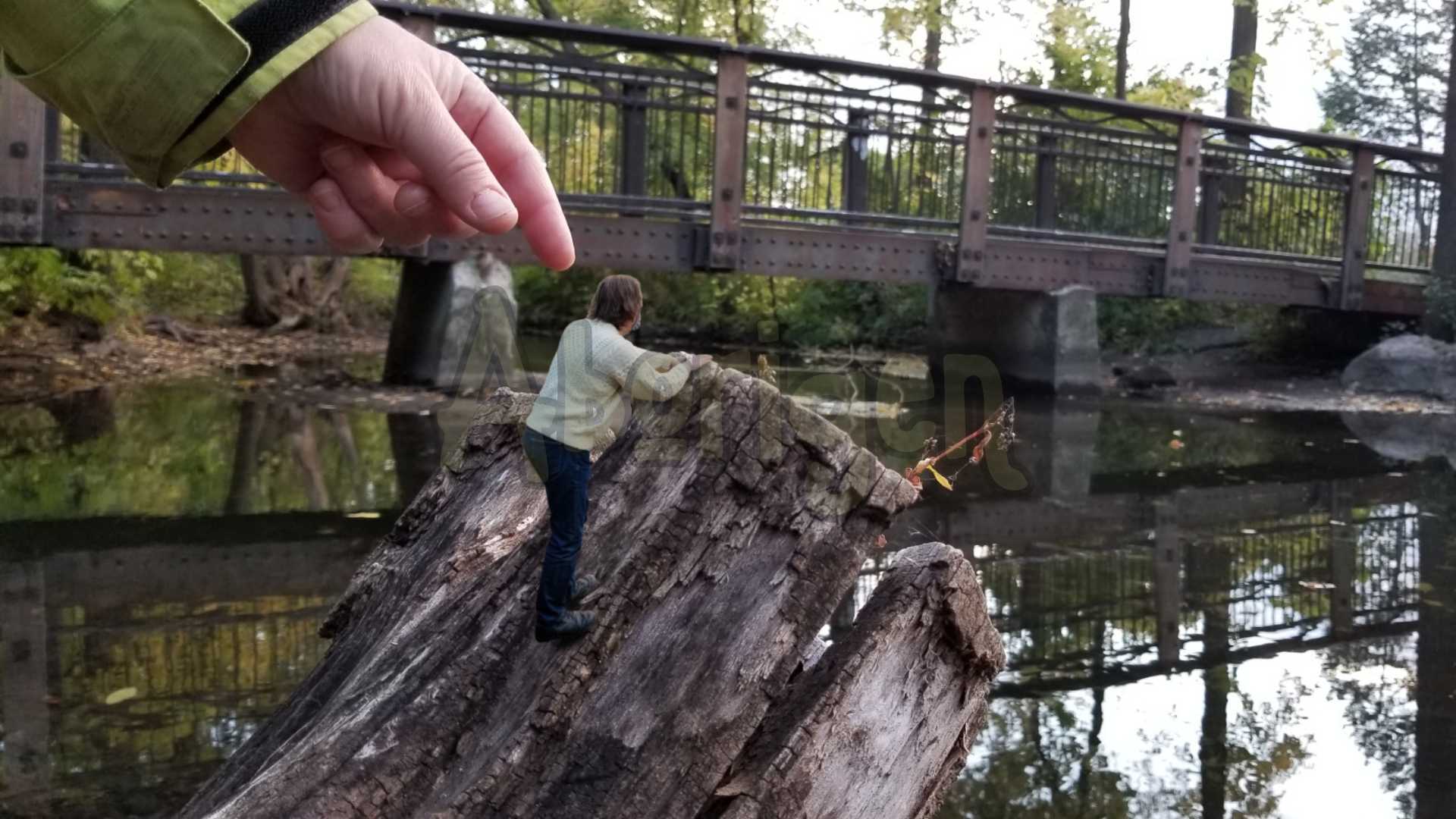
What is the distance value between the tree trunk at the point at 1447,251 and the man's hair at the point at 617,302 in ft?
50.6

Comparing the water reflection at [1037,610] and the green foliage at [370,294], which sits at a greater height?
the green foliage at [370,294]

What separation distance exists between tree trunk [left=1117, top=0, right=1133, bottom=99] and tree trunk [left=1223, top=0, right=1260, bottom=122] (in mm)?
1570

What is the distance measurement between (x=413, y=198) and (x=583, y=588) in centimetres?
134

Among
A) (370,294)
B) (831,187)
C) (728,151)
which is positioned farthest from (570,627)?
(370,294)

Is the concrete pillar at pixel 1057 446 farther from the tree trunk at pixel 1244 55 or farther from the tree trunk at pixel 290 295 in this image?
the tree trunk at pixel 290 295

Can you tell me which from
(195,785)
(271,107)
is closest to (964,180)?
(195,785)

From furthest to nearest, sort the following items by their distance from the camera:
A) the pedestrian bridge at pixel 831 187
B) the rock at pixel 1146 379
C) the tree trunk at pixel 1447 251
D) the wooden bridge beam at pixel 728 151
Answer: the tree trunk at pixel 1447 251, the rock at pixel 1146 379, the wooden bridge beam at pixel 728 151, the pedestrian bridge at pixel 831 187

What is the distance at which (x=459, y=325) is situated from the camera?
11.9 metres

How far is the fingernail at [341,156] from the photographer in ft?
4.61

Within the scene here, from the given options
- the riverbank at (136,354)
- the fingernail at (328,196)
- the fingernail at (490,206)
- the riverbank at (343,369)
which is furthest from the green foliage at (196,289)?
the fingernail at (490,206)

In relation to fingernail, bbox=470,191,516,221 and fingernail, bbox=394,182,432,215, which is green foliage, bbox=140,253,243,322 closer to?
fingernail, bbox=394,182,432,215

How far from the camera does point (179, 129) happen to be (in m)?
1.17

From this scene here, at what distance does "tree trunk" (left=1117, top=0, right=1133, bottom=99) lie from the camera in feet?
68.6

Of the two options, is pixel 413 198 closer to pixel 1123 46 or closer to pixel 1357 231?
pixel 1357 231
